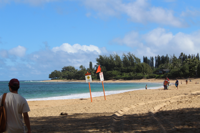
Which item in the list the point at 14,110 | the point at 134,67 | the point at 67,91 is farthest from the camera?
the point at 134,67

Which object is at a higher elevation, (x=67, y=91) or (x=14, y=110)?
(x=14, y=110)

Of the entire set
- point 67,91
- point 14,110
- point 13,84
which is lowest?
point 67,91

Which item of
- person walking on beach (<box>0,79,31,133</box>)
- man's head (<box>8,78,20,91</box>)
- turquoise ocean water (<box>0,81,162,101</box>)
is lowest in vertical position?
turquoise ocean water (<box>0,81,162,101</box>)

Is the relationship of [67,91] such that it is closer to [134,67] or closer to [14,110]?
[14,110]

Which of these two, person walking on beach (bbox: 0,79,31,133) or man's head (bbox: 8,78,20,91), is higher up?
man's head (bbox: 8,78,20,91)

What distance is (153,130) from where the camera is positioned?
206 inches

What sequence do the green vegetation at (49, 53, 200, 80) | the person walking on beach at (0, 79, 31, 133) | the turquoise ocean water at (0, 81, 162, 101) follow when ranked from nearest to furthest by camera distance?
the person walking on beach at (0, 79, 31, 133) < the turquoise ocean water at (0, 81, 162, 101) < the green vegetation at (49, 53, 200, 80)

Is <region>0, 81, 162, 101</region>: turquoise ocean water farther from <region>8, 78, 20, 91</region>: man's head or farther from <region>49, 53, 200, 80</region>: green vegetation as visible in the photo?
<region>49, 53, 200, 80</region>: green vegetation

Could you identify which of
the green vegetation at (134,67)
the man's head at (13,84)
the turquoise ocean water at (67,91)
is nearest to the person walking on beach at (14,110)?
the man's head at (13,84)

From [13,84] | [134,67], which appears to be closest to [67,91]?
[13,84]

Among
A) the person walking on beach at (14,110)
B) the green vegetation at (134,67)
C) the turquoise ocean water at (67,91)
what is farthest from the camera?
the green vegetation at (134,67)

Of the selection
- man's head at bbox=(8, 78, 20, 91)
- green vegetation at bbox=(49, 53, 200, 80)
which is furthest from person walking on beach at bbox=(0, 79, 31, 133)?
green vegetation at bbox=(49, 53, 200, 80)

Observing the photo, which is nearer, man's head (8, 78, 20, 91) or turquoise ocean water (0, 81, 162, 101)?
man's head (8, 78, 20, 91)

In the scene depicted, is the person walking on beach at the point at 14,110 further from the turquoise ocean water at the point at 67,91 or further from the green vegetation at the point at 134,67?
the green vegetation at the point at 134,67
